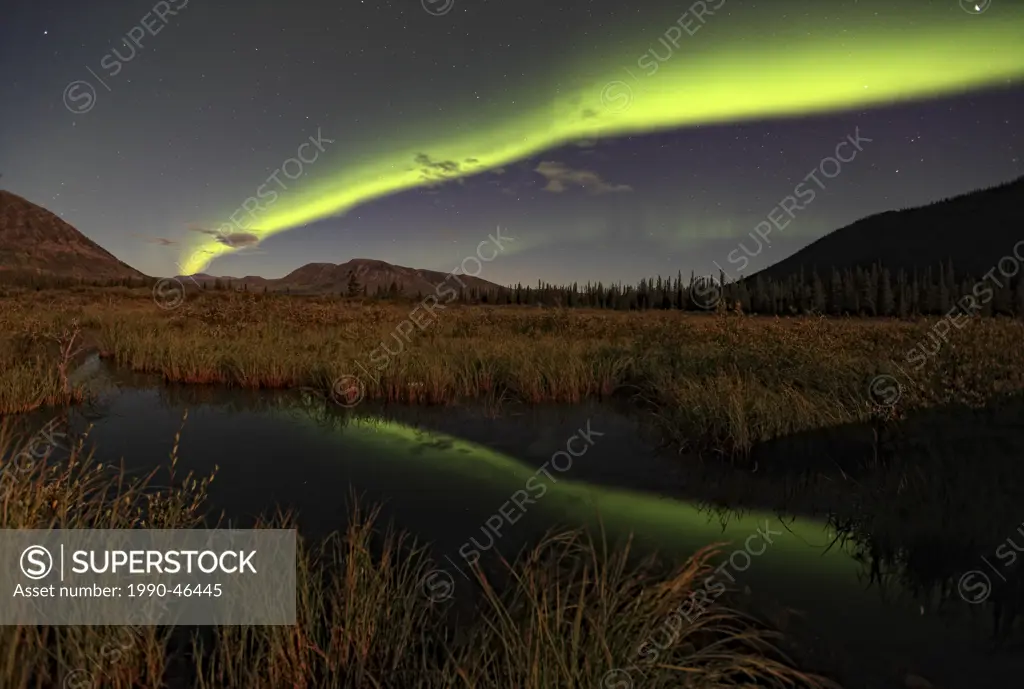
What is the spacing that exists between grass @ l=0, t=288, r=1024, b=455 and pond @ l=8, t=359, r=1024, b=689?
700mm

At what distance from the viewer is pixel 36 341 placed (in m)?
14.0

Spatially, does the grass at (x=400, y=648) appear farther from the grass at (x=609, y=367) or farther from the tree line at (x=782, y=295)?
the tree line at (x=782, y=295)

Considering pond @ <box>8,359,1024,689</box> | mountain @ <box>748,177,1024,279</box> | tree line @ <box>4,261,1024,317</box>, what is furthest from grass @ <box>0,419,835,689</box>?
mountain @ <box>748,177,1024,279</box>

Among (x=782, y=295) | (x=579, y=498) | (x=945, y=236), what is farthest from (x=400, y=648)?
(x=945, y=236)

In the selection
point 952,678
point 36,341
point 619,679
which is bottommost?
point 952,678

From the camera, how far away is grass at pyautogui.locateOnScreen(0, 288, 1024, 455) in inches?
337

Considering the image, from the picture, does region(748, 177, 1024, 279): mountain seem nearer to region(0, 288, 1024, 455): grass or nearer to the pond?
region(0, 288, 1024, 455): grass

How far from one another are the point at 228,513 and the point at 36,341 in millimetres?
12550

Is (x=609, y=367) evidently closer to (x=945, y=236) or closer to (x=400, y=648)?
(x=400, y=648)

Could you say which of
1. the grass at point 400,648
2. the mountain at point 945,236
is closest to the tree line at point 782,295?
the mountain at point 945,236

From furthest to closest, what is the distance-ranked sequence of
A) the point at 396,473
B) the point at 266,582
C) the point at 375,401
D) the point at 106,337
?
the point at 106,337
the point at 375,401
the point at 396,473
the point at 266,582

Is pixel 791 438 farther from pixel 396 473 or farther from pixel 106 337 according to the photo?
pixel 106 337

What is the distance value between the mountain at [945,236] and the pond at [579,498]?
150 meters

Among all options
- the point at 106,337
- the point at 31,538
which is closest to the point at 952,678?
the point at 31,538
